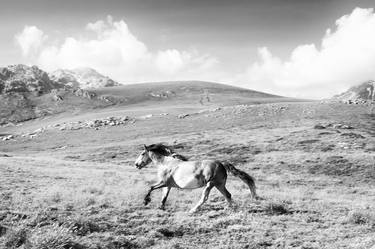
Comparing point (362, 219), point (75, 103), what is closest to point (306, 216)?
point (362, 219)

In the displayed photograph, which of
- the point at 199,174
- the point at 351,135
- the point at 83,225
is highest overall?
the point at 199,174

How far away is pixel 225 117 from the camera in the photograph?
9319 cm

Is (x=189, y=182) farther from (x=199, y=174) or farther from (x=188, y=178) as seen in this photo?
(x=199, y=174)

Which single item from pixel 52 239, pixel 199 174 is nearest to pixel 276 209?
→ pixel 199 174

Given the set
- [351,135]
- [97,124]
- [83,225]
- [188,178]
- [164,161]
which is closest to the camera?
[83,225]

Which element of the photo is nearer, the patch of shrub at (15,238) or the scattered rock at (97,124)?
the patch of shrub at (15,238)

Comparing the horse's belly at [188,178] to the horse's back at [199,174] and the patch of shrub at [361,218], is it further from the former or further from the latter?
the patch of shrub at [361,218]

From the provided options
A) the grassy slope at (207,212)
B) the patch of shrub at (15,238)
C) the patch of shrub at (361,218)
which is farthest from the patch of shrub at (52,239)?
the patch of shrub at (361,218)

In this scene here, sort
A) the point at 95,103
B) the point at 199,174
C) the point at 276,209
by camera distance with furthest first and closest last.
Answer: the point at 95,103 → the point at 276,209 → the point at 199,174

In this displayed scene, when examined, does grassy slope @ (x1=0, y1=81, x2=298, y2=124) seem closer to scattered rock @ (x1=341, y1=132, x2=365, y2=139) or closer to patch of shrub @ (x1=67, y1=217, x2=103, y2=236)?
scattered rock @ (x1=341, y1=132, x2=365, y2=139)

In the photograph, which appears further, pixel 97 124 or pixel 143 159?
pixel 97 124

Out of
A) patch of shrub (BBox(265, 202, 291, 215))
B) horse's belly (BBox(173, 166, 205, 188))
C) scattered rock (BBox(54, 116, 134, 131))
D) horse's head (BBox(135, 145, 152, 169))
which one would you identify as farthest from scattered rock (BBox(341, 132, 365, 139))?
scattered rock (BBox(54, 116, 134, 131))

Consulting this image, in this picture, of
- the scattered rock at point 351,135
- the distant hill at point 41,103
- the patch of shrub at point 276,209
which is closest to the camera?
the patch of shrub at point 276,209

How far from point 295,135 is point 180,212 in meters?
→ 47.6
